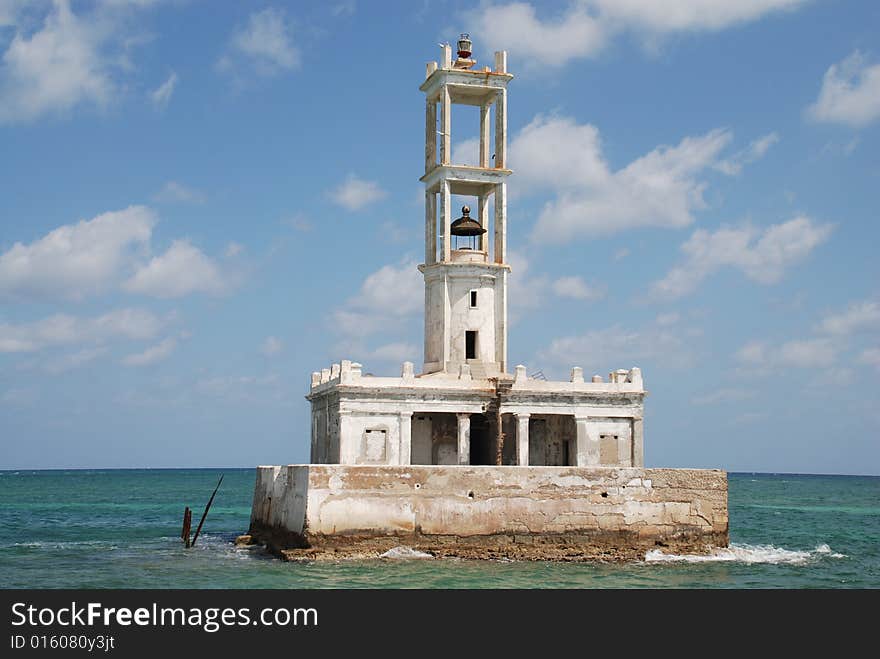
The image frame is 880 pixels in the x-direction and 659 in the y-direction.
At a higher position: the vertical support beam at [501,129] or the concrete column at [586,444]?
the vertical support beam at [501,129]

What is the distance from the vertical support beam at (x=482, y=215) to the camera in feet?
136

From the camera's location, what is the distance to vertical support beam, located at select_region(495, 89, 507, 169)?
4125 centimetres

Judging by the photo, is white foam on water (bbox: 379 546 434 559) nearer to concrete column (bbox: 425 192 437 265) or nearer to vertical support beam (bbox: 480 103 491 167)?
concrete column (bbox: 425 192 437 265)

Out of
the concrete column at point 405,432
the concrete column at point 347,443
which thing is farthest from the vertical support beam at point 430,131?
the concrete column at point 347,443

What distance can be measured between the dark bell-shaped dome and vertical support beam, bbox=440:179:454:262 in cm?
49

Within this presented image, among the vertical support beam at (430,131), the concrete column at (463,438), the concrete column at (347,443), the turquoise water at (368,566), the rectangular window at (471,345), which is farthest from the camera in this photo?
the vertical support beam at (430,131)

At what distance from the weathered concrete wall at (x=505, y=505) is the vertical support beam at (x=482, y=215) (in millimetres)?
10655

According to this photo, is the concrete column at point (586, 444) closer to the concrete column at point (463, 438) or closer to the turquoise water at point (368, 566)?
the concrete column at point (463, 438)

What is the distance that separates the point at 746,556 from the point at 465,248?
46.9 ft

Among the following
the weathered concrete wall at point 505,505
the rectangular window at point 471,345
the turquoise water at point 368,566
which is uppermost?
the rectangular window at point 471,345

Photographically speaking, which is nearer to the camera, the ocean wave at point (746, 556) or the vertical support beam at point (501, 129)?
the ocean wave at point (746, 556)

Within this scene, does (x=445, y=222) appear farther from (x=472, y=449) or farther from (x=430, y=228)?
(x=472, y=449)

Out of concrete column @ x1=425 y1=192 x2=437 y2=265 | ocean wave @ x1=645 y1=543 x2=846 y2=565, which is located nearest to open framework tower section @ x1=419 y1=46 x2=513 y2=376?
concrete column @ x1=425 y1=192 x2=437 y2=265
